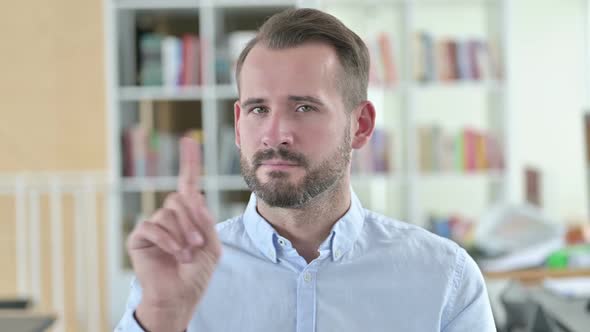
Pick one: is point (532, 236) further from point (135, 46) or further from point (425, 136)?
point (135, 46)

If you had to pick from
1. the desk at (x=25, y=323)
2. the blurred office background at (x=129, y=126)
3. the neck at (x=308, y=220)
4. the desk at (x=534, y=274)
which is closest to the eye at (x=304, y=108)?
the neck at (x=308, y=220)

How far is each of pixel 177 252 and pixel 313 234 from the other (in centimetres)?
45

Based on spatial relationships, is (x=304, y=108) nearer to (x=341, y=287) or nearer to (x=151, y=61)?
(x=341, y=287)

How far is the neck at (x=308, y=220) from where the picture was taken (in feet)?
4.93

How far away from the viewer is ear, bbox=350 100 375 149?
1604 millimetres

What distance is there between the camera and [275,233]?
1505mm

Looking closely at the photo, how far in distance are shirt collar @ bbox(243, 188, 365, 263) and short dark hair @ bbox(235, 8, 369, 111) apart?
0.20 m

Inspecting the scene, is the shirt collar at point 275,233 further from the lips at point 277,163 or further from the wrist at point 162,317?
the wrist at point 162,317

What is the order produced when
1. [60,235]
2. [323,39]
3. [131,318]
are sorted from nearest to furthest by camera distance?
[131,318], [323,39], [60,235]

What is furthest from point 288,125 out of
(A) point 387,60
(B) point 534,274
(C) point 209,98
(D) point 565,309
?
(A) point 387,60

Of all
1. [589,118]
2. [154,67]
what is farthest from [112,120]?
[589,118]

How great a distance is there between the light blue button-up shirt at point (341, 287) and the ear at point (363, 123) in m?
0.14

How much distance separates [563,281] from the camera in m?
2.92

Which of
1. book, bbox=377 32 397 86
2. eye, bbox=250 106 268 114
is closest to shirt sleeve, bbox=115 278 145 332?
eye, bbox=250 106 268 114
